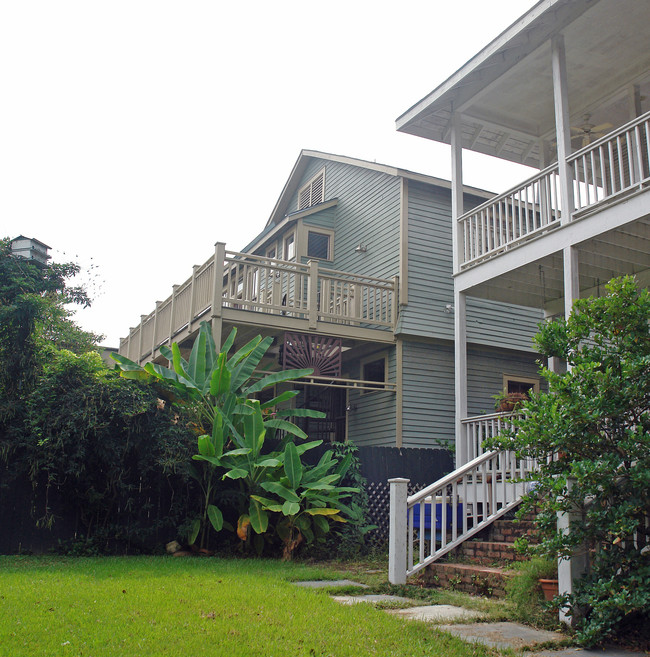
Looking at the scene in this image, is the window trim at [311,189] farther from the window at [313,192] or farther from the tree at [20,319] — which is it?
the tree at [20,319]

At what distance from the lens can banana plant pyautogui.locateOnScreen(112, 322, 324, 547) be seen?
10.2m

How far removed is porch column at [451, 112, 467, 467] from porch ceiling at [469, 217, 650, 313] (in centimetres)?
55

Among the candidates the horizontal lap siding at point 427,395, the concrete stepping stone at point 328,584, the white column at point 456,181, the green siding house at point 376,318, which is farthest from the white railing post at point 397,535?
the horizontal lap siding at point 427,395

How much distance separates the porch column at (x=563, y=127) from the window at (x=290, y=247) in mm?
8645

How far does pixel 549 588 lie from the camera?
6.15m

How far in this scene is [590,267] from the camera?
10898 mm

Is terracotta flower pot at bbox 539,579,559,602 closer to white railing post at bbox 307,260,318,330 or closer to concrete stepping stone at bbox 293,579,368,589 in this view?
concrete stepping stone at bbox 293,579,368,589

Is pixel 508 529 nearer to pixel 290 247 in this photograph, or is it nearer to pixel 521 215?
pixel 521 215

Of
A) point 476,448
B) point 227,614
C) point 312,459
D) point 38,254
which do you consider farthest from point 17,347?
point 476,448

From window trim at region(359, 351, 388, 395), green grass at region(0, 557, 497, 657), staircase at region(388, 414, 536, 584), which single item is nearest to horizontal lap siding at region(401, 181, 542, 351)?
window trim at region(359, 351, 388, 395)

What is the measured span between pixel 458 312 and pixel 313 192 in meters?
9.16

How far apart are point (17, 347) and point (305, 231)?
8739 millimetres

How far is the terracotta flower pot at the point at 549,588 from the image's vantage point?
609 cm

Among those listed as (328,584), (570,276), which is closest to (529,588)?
(328,584)
